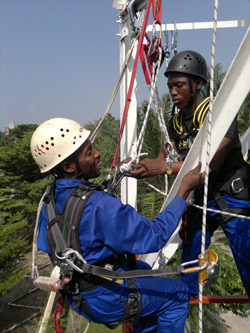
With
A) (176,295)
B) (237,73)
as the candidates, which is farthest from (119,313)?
(237,73)

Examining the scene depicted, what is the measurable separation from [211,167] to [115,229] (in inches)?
32.1

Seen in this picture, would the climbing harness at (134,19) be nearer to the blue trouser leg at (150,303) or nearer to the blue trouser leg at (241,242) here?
the blue trouser leg at (241,242)

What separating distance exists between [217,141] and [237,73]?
0.40m

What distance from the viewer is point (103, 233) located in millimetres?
1537

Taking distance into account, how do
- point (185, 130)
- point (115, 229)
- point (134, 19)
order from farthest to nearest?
point (134, 19), point (185, 130), point (115, 229)

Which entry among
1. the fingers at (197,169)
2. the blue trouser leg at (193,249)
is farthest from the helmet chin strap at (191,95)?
the blue trouser leg at (193,249)

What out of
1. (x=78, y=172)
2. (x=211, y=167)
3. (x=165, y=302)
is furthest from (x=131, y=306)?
(x=211, y=167)

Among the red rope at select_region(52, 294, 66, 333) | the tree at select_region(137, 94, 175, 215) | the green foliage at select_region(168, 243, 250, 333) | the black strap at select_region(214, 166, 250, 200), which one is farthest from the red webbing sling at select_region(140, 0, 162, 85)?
the green foliage at select_region(168, 243, 250, 333)

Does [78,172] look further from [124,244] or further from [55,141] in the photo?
[124,244]

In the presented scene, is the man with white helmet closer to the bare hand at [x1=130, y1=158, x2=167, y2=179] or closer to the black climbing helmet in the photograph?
the bare hand at [x1=130, y1=158, x2=167, y2=179]

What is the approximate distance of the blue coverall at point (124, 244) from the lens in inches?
59.9

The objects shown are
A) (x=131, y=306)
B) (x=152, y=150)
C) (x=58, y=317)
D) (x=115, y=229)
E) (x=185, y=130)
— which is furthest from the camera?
(x=152, y=150)

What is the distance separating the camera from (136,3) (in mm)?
2721

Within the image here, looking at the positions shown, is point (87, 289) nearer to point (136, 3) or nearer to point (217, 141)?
point (217, 141)
